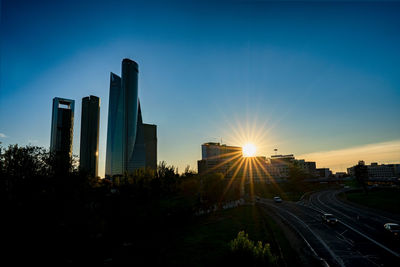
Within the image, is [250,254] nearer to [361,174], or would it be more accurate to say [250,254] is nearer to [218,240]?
[218,240]

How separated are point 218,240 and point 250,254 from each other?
47.1 feet

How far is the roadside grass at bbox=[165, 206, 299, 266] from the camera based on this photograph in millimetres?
21938

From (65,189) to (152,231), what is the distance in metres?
15.1

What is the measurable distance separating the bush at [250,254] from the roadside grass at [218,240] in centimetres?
73

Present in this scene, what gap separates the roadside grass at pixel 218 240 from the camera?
2194cm

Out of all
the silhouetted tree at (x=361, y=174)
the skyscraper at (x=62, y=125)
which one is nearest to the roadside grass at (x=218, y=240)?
the silhouetted tree at (x=361, y=174)

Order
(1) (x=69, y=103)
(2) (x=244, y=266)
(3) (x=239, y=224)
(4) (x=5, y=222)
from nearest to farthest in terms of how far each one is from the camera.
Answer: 1. (2) (x=244, y=266)
2. (4) (x=5, y=222)
3. (3) (x=239, y=224)
4. (1) (x=69, y=103)

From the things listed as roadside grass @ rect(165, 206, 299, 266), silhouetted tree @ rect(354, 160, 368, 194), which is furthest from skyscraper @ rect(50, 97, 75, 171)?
silhouetted tree @ rect(354, 160, 368, 194)

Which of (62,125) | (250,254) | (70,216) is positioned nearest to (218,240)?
(250,254)

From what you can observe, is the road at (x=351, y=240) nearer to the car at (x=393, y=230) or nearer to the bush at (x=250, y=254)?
the car at (x=393, y=230)

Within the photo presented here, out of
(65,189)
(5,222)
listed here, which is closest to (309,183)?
(65,189)

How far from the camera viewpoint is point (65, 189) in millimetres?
34188

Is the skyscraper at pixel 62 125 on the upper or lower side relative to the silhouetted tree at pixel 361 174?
upper

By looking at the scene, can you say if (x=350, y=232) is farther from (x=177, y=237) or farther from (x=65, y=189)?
(x=65, y=189)
